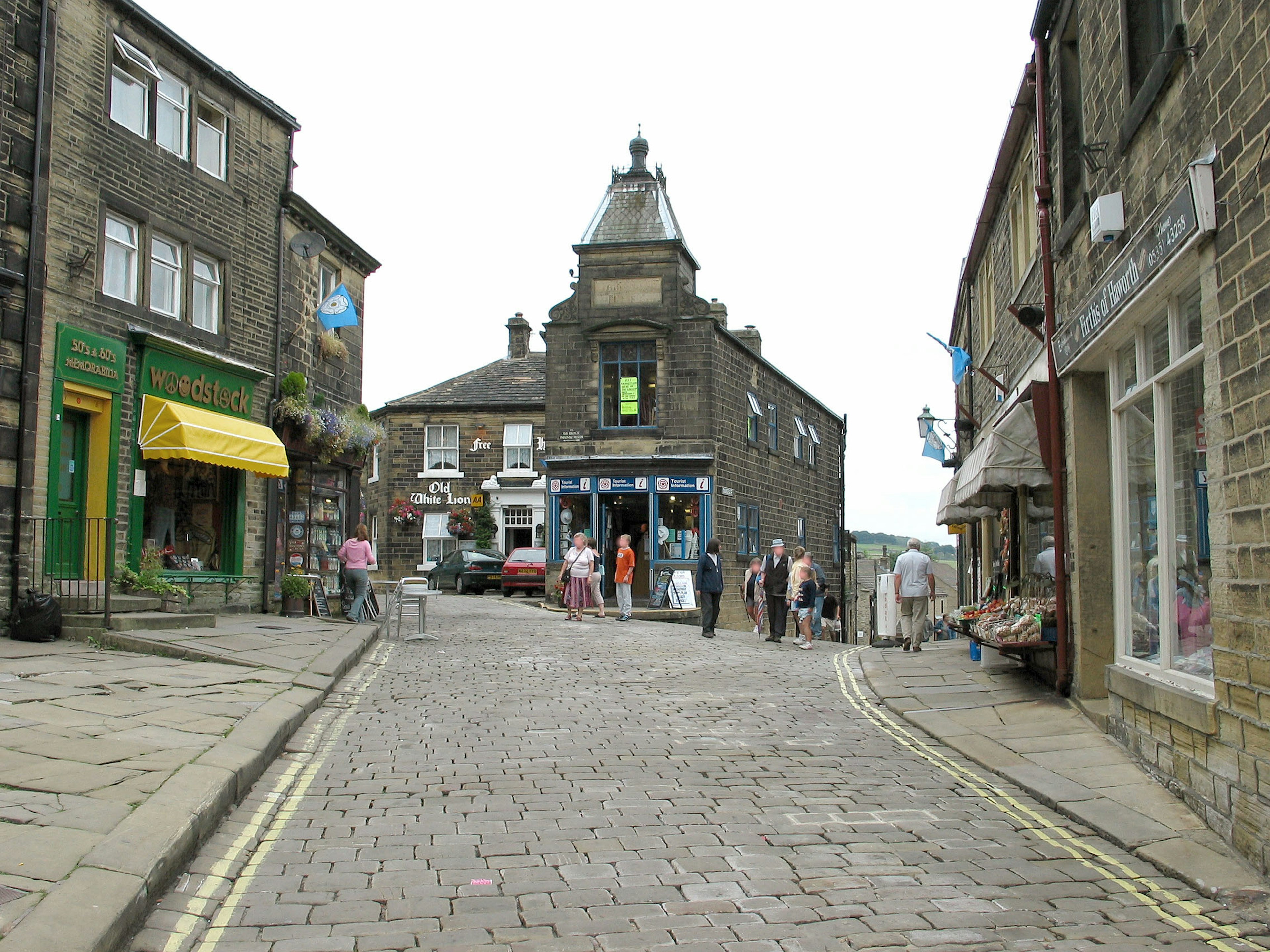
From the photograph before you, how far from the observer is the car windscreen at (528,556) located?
3053 centimetres

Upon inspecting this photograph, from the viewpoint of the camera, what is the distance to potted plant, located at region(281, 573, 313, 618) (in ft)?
58.3

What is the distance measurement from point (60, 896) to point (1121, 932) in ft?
13.4

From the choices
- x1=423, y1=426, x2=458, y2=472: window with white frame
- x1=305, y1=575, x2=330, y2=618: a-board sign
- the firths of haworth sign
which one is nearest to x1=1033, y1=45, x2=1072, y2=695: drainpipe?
the firths of haworth sign

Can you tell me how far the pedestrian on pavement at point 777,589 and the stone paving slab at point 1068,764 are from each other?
15.5ft

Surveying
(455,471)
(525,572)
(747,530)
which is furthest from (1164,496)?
(455,471)

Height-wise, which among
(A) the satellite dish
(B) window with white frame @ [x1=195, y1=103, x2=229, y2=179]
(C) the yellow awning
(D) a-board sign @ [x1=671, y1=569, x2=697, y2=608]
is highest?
(B) window with white frame @ [x1=195, y1=103, x2=229, y2=179]

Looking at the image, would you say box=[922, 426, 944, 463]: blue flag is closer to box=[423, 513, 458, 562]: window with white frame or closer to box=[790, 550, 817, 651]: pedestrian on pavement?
box=[790, 550, 817, 651]: pedestrian on pavement

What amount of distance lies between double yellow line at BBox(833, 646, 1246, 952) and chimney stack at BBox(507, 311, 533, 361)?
3385cm

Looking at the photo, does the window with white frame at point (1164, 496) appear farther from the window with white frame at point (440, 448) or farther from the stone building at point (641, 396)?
the window with white frame at point (440, 448)

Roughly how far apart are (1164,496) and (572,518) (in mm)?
20562

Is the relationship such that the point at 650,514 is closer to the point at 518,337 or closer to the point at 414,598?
the point at 414,598

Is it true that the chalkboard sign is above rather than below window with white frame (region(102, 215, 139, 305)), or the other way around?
below

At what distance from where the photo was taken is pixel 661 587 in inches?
1025

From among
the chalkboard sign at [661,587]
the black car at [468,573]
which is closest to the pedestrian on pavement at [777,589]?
the chalkboard sign at [661,587]
